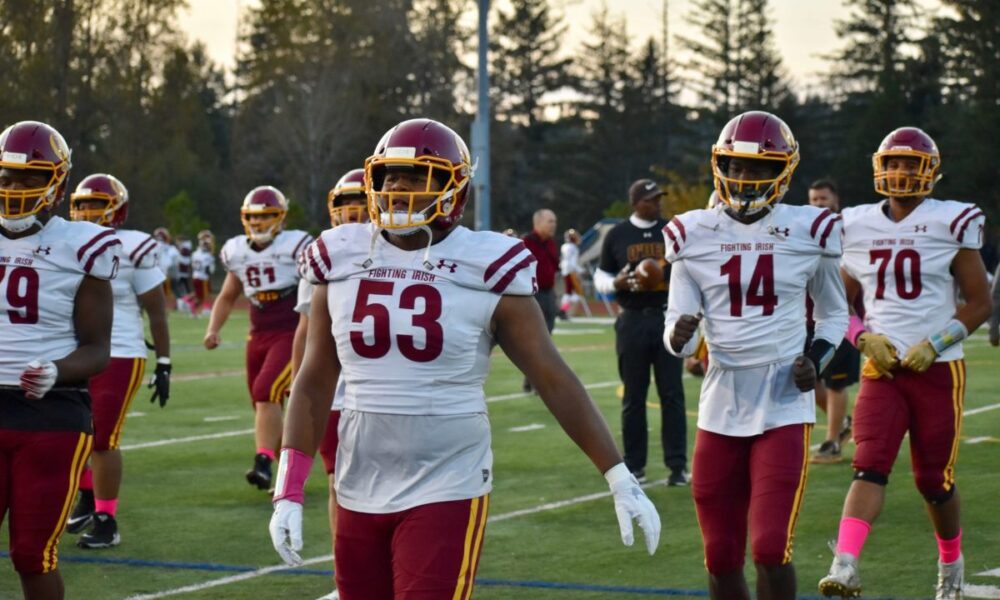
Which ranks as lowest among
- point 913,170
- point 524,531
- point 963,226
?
point 524,531

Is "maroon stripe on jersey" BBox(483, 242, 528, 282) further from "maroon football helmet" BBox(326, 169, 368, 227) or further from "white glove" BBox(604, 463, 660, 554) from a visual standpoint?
"maroon football helmet" BBox(326, 169, 368, 227)

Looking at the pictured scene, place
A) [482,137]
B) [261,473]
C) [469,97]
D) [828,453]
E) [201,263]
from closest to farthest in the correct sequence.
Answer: [261,473], [828,453], [482,137], [201,263], [469,97]

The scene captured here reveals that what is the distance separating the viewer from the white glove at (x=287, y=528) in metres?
4.09

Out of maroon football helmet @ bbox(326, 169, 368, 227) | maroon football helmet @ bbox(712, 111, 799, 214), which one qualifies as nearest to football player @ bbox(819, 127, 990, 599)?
maroon football helmet @ bbox(712, 111, 799, 214)

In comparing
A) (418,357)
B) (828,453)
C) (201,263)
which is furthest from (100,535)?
(201,263)

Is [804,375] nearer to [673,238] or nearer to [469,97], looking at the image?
[673,238]

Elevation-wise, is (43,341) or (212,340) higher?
(43,341)

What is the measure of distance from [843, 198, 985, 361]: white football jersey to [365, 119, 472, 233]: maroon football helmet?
10.2 ft

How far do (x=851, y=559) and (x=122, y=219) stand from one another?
4.47 metres

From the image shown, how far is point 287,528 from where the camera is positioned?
13.5 ft

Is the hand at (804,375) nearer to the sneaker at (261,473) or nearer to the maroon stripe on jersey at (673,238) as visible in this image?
the maroon stripe on jersey at (673,238)

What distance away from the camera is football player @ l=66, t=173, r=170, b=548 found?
8.03 meters

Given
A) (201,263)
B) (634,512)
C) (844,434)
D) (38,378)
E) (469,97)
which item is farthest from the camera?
(469,97)

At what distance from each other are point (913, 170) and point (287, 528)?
150 inches
